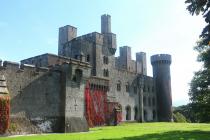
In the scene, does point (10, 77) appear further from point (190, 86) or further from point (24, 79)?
point (190, 86)

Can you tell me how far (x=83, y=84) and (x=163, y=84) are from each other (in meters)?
30.9

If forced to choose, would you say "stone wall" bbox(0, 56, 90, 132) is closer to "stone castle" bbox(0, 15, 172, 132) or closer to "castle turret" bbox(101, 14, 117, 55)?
"stone castle" bbox(0, 15, 172, 132)

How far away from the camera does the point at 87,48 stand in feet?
170

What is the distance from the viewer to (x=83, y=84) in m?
39.8

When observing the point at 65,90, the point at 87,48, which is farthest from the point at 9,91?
the point at 87,48

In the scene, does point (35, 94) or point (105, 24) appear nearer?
point (35, 94)

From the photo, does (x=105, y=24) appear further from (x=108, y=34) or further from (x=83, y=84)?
(x=83, y=84)

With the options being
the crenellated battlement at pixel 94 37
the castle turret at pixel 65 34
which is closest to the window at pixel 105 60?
the crenellated battlement at pixel 94 37

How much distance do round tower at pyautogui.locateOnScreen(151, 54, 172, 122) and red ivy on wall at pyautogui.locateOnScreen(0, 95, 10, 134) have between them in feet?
136

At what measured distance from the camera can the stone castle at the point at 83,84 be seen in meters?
34.4

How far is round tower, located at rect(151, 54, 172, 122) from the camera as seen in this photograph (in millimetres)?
67062

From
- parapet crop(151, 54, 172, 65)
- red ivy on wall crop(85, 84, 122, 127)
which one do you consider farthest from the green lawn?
parapet crop(151, 54, 172, 65)

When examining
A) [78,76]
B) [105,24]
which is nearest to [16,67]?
[78,76]

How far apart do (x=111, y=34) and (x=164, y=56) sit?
14.7 m
